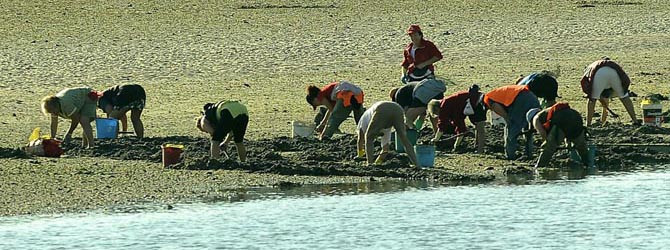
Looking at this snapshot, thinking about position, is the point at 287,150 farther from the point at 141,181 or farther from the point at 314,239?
the point at 314,239

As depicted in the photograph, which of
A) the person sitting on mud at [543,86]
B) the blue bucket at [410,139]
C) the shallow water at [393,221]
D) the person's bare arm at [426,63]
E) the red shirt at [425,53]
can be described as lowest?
the shallow water at [393,221]

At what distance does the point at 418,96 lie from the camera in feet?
63.3

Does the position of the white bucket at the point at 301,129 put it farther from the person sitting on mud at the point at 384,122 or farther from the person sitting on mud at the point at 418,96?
the person sitting on mud at the point at 384,122

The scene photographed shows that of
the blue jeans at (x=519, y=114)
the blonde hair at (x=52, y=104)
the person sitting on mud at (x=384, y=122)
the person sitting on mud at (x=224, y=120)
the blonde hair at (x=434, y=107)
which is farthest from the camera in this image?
the blonde hair at (x=52, y=104)

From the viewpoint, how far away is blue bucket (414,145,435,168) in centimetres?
1734

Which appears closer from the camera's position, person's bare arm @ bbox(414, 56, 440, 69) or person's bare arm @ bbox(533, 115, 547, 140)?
person's bare arm @ bbox(533, 115, 547, 140)

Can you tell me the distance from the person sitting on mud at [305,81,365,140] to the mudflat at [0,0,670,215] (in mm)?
311

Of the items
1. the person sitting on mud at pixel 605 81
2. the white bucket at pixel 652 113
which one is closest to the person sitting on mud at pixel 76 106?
the person sitting on mud at pixel 605 81

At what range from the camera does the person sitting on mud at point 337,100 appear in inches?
760

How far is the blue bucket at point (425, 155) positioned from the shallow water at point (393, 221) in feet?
2.65

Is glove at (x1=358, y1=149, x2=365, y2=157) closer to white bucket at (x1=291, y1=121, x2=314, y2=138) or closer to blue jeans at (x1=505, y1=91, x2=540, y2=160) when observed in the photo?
blue jeans at (x1=505, y1=91, x2=540, y2=160)

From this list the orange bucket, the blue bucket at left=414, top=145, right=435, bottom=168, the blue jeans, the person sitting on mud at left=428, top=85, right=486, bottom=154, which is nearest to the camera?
the blue bucket at left=414, top=145, right=435, bottom=168

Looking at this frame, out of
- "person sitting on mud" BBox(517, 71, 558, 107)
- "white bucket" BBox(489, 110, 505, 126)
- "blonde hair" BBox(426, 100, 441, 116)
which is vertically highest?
"person sitting on mud" BBox(517, 71, 558, 107)

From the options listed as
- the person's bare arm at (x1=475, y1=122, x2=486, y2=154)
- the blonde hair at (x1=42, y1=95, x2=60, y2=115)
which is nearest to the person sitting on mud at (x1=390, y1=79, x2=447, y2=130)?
the person's bare arm at (x1=475, y1=122, x2=486, y2=154)
